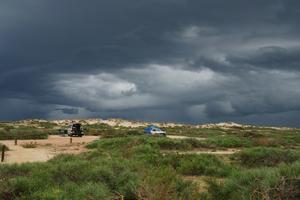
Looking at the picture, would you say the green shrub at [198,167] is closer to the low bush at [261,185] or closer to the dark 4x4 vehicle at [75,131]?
the low bush at [261,185]

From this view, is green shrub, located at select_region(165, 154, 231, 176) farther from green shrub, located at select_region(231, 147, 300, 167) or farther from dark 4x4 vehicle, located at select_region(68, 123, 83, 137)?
dark 4x4 vehicle, located at select_region(68, 123, 83, 137)

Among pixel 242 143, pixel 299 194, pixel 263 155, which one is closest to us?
pixel 299 194

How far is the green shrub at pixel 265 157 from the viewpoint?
25492mm

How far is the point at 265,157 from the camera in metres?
27.8

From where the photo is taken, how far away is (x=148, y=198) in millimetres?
10766

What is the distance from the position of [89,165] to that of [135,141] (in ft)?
83.4

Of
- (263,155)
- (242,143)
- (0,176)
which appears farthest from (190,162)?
(242,143)

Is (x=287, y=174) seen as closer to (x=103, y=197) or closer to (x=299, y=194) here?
(x=299, y=194)

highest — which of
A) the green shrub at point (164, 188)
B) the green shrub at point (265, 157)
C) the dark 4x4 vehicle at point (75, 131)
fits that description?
the dark 4x4 vehicle at point (75, 131)

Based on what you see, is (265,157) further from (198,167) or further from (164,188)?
(164,188)

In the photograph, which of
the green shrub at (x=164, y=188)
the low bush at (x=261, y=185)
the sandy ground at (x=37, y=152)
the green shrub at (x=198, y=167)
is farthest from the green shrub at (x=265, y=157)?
the sandy ground at (x=37, y=152)

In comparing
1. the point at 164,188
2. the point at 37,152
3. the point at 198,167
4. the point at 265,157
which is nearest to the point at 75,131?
the point at 37,152

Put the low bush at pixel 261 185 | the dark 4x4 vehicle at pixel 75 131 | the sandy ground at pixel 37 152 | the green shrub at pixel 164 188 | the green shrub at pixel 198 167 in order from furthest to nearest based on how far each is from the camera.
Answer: the dark 4x4 vehicle at pixel 75 131 → the sandy ground at pixel 37 152 → the green shrub at pixel 198 167 → the low bush at pixel 261 185 → the green shrub at pixel 164 188

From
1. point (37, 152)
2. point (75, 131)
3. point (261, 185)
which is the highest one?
point (75, 131)
